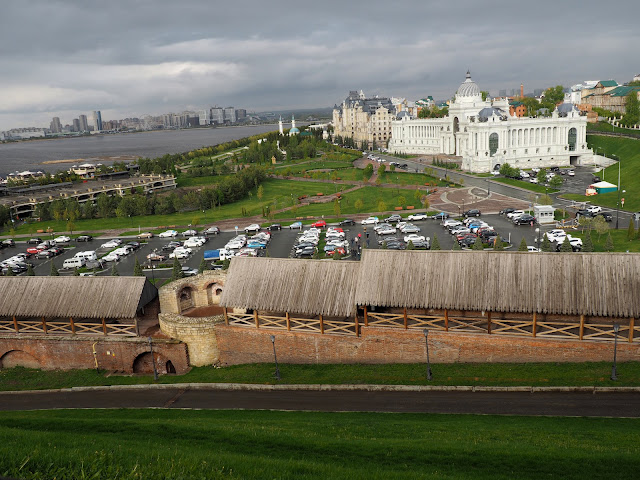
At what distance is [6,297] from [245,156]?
329ft

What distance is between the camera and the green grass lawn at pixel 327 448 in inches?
474

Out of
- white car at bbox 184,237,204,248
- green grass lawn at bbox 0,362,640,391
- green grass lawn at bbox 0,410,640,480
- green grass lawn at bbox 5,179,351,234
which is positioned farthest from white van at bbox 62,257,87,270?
green grass lawn at bbox 0,410,640,480

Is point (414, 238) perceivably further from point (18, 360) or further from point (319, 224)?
point (18, 360)

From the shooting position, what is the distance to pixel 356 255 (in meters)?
46.1

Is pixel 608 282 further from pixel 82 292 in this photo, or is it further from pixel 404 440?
pixel 82 292

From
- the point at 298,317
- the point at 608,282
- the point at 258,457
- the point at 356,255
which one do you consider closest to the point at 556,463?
the point at 258,457

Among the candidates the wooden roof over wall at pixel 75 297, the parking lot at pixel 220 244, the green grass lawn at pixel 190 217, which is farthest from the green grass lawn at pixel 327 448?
the green grass lawn at pixel 190 217

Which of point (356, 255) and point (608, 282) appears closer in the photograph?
point (608, 282)

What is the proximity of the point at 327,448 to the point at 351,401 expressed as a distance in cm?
606

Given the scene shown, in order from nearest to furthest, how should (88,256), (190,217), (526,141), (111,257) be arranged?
(88,256) → (111,257) → (190,217) → (526,141)

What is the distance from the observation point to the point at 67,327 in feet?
92.0

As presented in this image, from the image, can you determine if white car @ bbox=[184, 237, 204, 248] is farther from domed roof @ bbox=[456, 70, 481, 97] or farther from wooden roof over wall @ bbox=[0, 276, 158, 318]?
domed roof @ bbox=[456, 70, 481, 97]

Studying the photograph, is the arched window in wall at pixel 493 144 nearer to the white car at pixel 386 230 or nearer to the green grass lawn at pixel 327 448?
the white car at pixel 386 230

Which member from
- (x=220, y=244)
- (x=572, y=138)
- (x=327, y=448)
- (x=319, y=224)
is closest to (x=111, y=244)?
(x=220, y=244)
